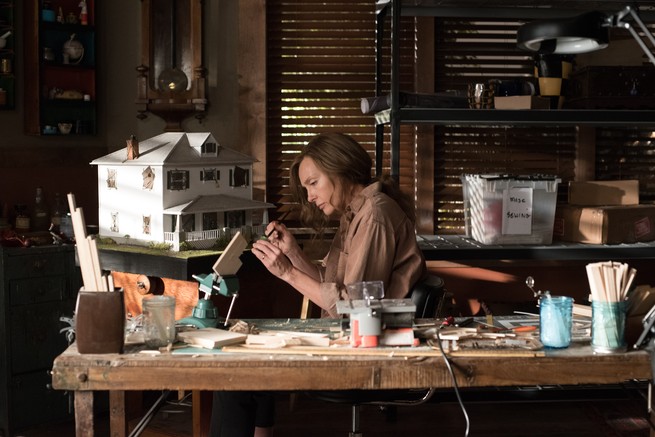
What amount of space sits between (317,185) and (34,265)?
1672 millimetres

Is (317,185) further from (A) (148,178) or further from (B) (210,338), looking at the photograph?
(B) (210,338)

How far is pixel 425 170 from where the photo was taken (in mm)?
4980

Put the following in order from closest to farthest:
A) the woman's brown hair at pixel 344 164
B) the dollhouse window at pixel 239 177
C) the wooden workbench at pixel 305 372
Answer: the wooden workbench at pixel 305 372, the woman's brown hair at pixel 344 164, the dollhouse window at pixel 239 177

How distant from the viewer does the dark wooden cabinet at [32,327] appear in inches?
169

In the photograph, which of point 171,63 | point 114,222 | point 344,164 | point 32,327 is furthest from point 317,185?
point 171,63

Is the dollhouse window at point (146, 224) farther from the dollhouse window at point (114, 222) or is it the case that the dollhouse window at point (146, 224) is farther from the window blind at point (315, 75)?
the window blind at point (315, 75)

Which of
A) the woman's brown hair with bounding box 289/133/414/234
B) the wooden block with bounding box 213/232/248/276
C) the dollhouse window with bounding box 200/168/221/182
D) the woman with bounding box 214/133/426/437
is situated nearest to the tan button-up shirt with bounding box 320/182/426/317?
the woman with bounding box 214/133/426/437

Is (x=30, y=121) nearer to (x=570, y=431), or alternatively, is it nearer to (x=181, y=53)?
(x=181, y=53)

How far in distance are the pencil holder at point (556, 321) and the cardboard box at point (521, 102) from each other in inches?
70.4

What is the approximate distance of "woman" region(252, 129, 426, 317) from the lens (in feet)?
10.3

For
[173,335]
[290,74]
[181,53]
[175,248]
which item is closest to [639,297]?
[173,335]

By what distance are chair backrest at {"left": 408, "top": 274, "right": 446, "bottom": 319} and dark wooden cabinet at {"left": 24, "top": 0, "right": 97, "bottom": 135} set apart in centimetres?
261

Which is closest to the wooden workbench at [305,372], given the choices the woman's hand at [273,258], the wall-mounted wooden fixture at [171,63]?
the woman's hand at [273,258]

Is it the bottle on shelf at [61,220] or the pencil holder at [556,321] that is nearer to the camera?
the pencil holder at [556,321]
